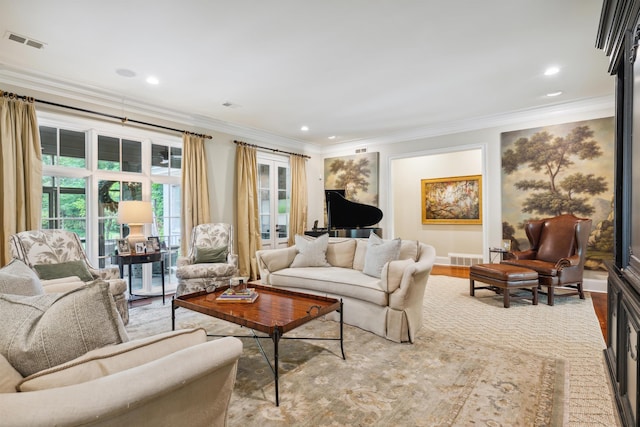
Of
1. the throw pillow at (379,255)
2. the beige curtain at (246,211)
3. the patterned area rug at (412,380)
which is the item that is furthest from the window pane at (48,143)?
the throw pillow at (379,255)

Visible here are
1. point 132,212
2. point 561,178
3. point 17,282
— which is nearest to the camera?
point 17,282

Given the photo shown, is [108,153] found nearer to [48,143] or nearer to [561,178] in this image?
[48,143]

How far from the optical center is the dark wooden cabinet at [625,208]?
168cm

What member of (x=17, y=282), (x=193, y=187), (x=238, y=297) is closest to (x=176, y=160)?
(x=193, y=187)

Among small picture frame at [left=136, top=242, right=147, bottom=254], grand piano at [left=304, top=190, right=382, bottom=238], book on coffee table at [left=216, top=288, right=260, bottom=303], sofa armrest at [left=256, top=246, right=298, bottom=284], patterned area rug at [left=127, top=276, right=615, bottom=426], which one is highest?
grand piano at [left=304, top=190, right=382, bottom=238]

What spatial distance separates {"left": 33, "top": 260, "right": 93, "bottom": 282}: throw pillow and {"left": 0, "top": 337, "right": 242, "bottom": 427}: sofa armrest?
8.77ft

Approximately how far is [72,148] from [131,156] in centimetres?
67

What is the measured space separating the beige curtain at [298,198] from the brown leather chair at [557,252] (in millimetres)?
3799

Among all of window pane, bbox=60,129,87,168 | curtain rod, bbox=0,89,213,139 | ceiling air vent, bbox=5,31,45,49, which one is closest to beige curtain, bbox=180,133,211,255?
curtain rod, bbox=0,89,213,139

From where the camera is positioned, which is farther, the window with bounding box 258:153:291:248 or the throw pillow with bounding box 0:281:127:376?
the window with bounding box 258:153:291:248

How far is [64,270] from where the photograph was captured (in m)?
3.10

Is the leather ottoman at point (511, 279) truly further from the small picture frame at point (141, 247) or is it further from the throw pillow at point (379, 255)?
the small picture frame at point (141, 247)

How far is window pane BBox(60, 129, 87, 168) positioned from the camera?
4.03 metres

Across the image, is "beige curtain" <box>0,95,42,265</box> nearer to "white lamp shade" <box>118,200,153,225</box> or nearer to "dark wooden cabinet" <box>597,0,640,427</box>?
"white lamp shade" <box>118,200,153,225</box>
